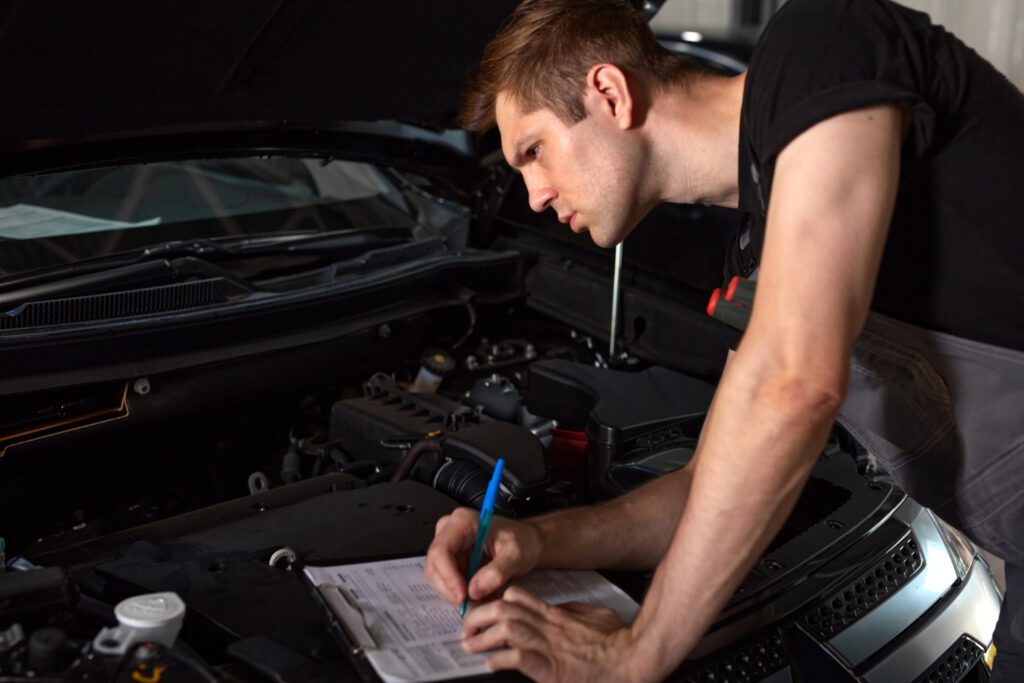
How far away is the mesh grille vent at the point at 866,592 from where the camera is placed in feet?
5.16

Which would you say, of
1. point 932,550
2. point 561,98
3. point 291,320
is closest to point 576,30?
point 561,98

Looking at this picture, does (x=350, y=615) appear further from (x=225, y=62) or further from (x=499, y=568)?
(x=225, y=62)

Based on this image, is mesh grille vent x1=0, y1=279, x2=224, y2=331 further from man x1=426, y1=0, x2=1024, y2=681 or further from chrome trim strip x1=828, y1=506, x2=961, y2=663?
chrome trim strip x1=828, y1=506, x2=961, y2=663

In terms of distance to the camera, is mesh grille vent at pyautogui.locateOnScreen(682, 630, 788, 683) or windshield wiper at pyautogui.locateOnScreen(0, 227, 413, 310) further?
windshield wiper at pyautogui.locateOnScreen(0, 227, 413, 310)

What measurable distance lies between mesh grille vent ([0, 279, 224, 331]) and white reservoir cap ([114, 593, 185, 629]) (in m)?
0.70

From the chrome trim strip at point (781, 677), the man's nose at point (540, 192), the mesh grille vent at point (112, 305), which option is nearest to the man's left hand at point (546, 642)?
the chrome trim strip at point (781, 677)

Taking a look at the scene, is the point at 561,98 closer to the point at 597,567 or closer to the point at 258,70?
the point at 597,567

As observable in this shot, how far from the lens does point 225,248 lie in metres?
2.10

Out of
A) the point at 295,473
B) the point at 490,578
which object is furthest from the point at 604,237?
the point at 295,473

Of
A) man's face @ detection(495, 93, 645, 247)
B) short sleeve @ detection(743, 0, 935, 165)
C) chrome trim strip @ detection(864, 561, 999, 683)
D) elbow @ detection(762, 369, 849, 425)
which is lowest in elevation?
chrome trim strip @ detection(864, 561, 999, 683)

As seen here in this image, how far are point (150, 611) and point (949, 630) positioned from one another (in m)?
1.19

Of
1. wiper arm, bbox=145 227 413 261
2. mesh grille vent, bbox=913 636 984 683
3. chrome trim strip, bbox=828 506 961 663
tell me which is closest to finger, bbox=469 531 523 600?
chrome trim strip, bbox=828 506 961 663

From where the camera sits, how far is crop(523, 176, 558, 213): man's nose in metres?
1.51

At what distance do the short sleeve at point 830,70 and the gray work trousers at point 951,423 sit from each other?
315 mm
